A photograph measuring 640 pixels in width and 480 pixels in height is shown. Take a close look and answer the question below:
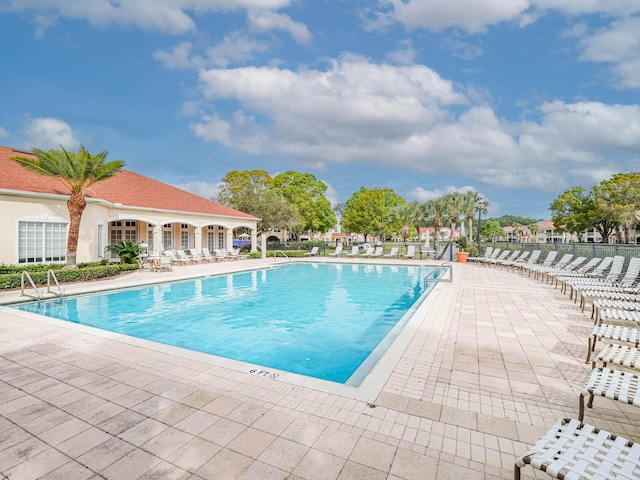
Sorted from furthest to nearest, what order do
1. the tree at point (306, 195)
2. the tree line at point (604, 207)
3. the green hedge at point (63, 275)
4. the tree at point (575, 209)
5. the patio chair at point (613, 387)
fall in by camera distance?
the tree at point (306, 195) < the tree at point (575, 209) < the tree line at point (604, 207) < the green hedge at point (63, 275) < the patio chair at point (613, 387)

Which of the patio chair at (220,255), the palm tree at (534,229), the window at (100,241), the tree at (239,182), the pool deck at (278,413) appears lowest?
the pool deck at (278,413)

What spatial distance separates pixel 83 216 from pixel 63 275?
3793 millimetres

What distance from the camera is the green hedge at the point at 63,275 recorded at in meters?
11.2

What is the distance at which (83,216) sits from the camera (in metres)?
15.1

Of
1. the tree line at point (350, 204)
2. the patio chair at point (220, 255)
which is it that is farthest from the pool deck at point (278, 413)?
the tree line at point (350, 204)

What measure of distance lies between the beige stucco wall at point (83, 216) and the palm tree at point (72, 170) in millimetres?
966

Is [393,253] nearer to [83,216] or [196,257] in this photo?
[196,257]

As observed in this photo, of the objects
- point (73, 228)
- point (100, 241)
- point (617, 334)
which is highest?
point (73, 228)

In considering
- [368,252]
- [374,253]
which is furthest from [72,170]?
[374,253]

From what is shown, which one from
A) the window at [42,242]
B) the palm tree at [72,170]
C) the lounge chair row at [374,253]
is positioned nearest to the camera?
the palm tree at [72,170]

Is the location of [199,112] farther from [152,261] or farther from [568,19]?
[568,19]

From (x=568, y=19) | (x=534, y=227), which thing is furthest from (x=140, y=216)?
(x=534, y=227)

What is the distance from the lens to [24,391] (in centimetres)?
377

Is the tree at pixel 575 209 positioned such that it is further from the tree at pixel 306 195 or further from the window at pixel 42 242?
the window at pixel 42 242
